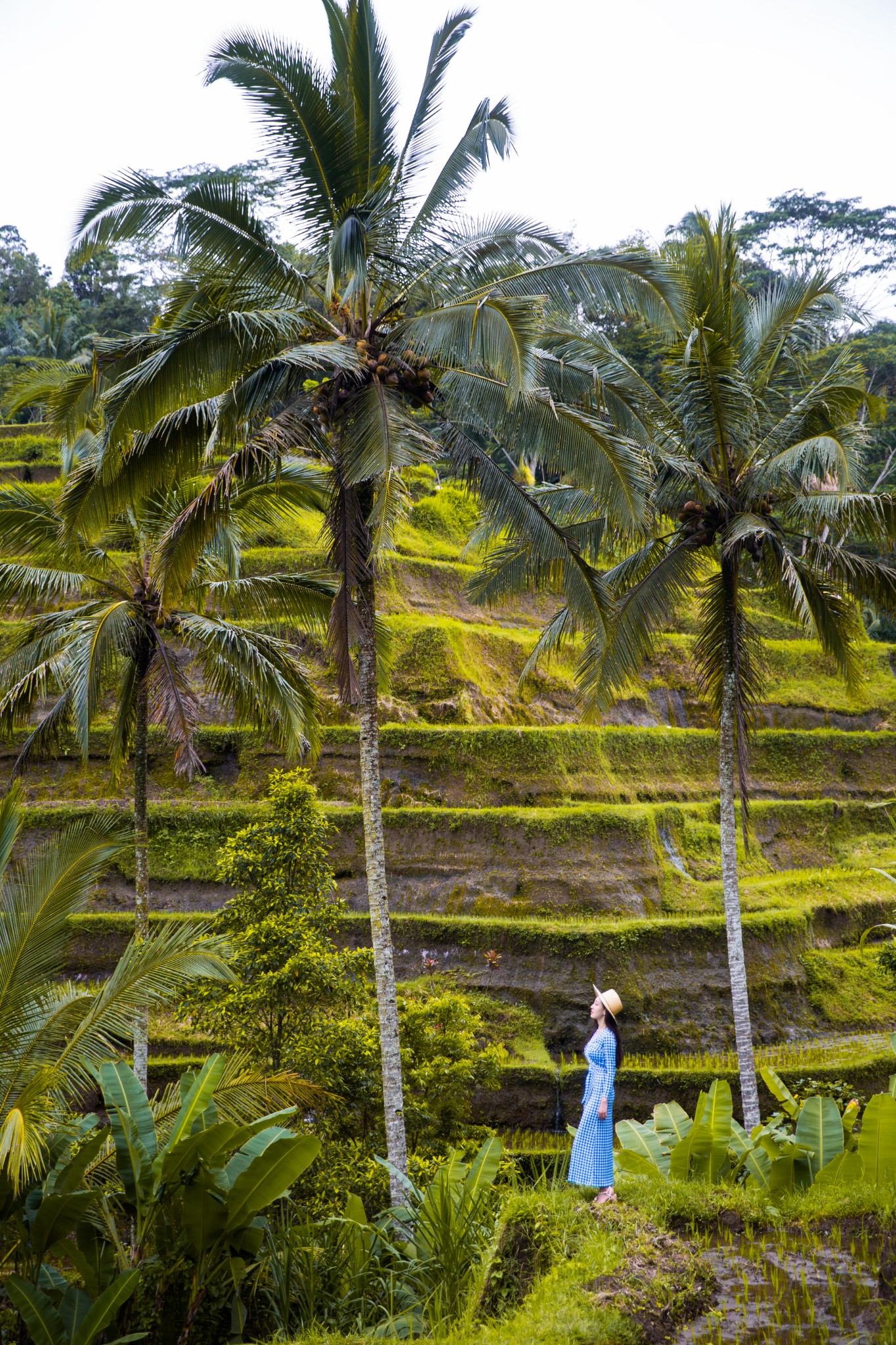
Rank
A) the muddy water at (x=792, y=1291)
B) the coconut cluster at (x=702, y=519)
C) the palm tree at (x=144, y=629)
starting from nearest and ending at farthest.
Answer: the muddy water at (x=792, y=1291) → the palm tree at (x=144, y=629) → the coconut cluster at (x=702, y=519)

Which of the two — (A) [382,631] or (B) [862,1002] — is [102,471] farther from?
(B) [862,1002]

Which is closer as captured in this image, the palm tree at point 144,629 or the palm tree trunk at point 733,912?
the palm tree trunk at point 733,912

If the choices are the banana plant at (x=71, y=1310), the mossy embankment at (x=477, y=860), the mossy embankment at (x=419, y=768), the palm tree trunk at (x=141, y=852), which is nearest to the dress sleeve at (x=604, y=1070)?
the banana plant at (x=71, y=1310)

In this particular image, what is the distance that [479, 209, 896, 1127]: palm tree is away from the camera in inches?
464

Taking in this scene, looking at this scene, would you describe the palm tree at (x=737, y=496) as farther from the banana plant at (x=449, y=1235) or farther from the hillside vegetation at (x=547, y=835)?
the banana plant at (x=449, y=1235)

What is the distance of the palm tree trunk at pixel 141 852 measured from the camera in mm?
12102

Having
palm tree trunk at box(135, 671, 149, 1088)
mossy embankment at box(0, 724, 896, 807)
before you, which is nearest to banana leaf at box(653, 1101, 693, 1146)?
palm tree trunk at box(135, 671, 149, 1088)

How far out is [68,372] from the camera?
39.6 feet

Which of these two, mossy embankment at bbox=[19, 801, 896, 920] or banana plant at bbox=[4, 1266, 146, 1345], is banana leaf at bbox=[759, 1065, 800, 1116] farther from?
mossy embankment at bbox=[19, 801, 896, 920]

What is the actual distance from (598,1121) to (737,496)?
7.56 metres

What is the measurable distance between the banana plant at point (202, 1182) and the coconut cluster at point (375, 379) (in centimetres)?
590

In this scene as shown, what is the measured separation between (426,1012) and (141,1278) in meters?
4.46

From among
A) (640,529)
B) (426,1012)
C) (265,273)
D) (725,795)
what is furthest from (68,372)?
(725,795)

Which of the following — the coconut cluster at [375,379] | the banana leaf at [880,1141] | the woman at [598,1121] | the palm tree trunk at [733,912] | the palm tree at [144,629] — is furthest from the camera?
the palm tree at [144,629]
